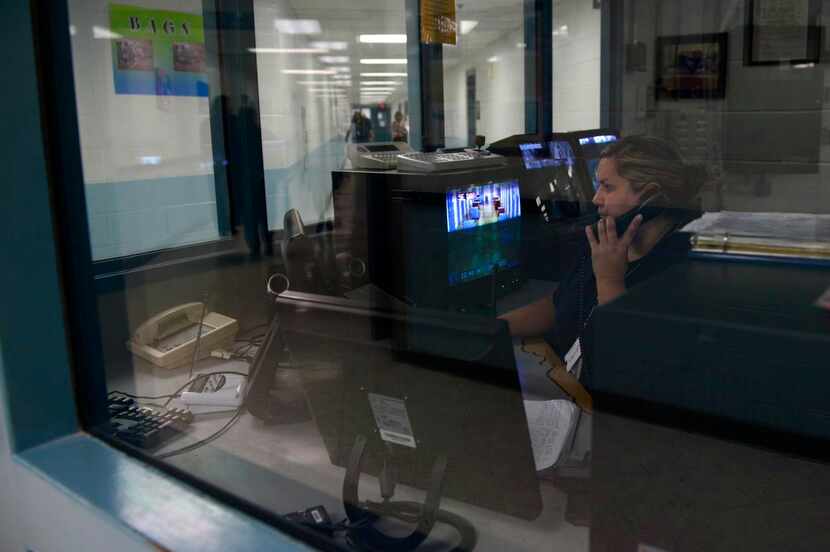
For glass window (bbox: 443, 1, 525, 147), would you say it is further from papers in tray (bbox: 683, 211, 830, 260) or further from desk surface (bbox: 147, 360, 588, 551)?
papers in tray (bbox: 683, 211, 830, 260)

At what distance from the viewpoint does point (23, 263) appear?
113 centimetres

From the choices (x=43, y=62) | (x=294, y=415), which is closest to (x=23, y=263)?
(x=43, y=62)

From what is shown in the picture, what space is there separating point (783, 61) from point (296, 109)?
2347mm

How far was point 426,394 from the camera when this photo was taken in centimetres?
93

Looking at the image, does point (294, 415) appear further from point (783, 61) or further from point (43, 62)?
point (783, 61)

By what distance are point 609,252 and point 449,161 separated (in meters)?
0.71

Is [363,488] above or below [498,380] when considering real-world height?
below

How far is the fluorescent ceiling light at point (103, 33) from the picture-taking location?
6.28ft

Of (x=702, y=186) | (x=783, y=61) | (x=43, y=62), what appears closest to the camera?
(x=783, y=61)

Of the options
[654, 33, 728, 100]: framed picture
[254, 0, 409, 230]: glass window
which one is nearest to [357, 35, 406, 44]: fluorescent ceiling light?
[254, 0, 409, 230]: glass window

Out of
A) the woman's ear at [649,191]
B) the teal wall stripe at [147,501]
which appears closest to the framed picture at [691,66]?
the woman's ear at [649,191]

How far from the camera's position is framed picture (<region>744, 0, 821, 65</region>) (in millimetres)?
753

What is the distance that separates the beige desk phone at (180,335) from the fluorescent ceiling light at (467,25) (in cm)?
146

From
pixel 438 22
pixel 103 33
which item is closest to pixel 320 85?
pixel 438 22
